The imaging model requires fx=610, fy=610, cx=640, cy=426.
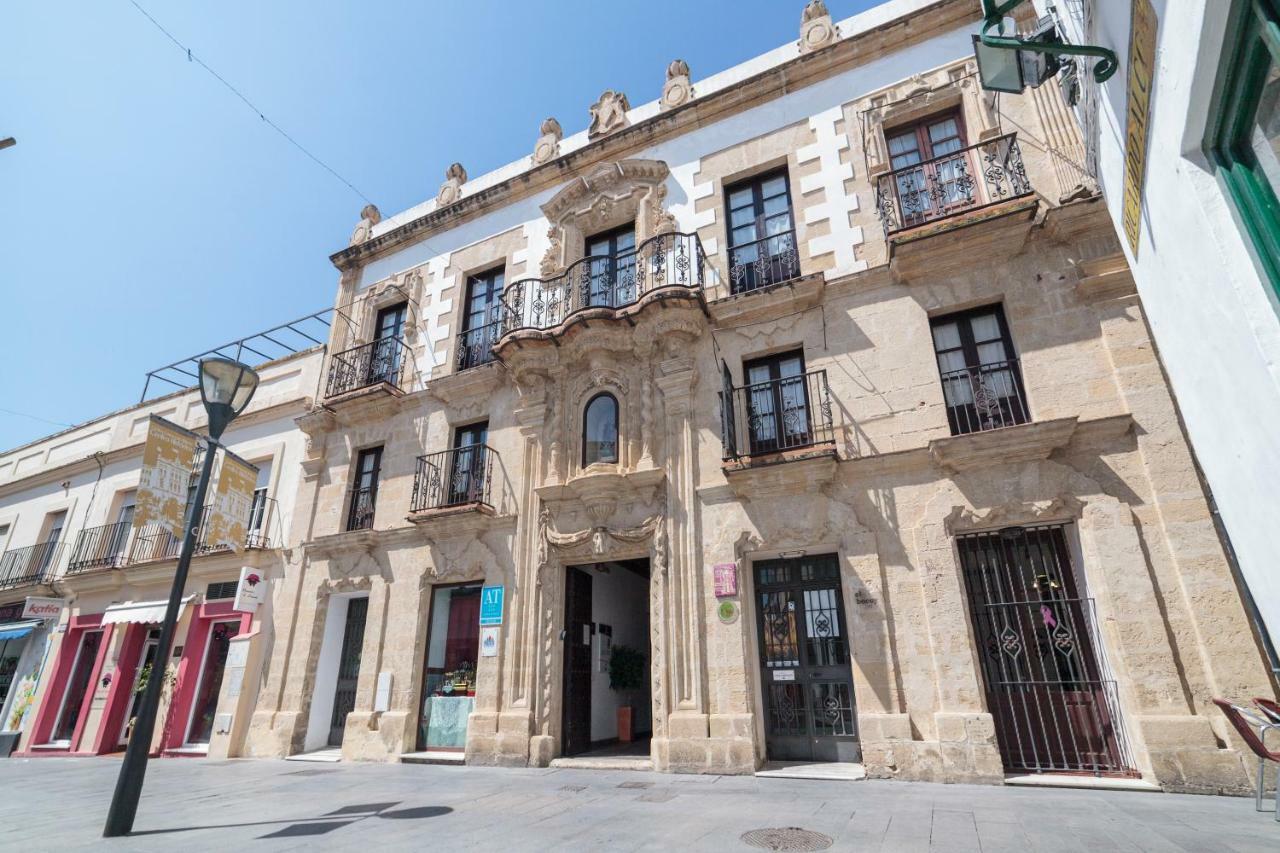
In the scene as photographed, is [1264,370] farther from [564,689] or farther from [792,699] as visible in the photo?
[564,689]

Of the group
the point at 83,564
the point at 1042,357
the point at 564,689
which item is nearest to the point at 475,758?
the point at 564,689

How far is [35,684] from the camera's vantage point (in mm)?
15219

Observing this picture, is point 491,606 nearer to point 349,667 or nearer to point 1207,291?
point 349,667

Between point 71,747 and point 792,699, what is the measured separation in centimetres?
1605

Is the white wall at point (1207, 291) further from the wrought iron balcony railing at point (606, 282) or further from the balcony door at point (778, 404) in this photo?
the wrought iron balcony railing at point (606, 282)

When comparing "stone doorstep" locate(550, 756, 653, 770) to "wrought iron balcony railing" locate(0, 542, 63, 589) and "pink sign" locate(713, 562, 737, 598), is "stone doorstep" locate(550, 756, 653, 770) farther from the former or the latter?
"wrought iron balcony railing" locate(0, 542, 63, 589)

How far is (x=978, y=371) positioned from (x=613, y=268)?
21.3ft

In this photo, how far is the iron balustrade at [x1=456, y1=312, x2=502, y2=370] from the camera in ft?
40.1

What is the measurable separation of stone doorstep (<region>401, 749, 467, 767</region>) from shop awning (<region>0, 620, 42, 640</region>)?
13.4 metres

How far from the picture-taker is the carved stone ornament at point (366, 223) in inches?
611

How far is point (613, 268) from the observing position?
11570 millimetres

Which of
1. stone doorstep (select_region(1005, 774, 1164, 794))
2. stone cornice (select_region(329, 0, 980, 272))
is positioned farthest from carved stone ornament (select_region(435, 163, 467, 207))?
stone doorstep (select_region(1005, 774, 1164, 794))

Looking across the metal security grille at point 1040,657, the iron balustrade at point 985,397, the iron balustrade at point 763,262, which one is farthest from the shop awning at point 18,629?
the iron balustrade at point 985,397

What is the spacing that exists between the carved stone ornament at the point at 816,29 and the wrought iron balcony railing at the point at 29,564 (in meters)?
22.2
